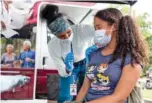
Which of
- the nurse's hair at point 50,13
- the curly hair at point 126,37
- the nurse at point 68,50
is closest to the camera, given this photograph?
the curly hair at point 126,37

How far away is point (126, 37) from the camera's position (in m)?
1.99

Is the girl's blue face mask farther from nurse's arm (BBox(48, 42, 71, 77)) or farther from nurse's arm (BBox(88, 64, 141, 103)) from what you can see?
nurse's arm (BBox(48, 42, 71, 77))

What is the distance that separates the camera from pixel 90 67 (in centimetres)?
Result: 201

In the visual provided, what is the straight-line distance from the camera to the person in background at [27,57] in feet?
12.6

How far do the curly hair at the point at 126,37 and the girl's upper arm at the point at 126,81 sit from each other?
0.30ft

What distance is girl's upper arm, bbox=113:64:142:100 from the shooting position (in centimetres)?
185

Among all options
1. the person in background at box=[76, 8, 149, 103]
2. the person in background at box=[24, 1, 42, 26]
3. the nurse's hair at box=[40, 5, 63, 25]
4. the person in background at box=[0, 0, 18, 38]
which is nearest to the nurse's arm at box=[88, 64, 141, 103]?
the person in background at box=[76, 8, 149, 103]

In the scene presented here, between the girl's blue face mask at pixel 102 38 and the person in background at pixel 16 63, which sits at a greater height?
the girl's blue face mask at pixel 102 38

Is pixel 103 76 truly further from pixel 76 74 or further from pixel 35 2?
pixel 35 2

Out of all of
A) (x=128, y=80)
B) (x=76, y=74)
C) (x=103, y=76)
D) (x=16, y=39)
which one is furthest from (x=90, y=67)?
(x=16, y=39)

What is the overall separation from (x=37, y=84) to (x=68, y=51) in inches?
34.6

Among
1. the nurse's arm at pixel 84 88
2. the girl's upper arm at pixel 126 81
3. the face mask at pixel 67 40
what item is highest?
the face mask at pixel 67 40

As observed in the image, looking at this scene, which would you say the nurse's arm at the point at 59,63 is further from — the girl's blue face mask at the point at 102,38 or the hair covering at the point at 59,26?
the girl's blue face mask at the point at 102,38

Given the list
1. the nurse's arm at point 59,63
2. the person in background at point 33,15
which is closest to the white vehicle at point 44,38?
the person in background at point 33,15
